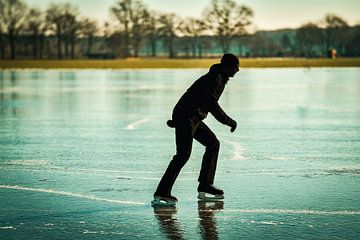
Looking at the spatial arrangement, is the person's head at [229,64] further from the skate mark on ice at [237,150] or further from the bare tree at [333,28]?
the bare tree at [333,28]

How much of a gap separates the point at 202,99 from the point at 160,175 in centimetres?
220

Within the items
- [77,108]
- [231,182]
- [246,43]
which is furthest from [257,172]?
[246,43]

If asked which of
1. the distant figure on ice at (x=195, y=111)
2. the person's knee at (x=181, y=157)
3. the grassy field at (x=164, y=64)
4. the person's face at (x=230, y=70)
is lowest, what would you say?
the grassy field at (x=164, y=64)

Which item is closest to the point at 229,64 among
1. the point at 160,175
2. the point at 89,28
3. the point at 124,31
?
the point at 160,175

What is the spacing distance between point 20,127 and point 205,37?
93.5 metres

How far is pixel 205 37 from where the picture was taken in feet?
351

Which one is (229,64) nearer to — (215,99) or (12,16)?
(215,99)

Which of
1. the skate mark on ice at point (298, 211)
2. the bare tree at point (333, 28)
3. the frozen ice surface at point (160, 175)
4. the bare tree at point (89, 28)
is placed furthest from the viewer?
the bare tree at point (333, 28)

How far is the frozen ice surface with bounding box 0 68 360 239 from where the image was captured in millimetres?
5742

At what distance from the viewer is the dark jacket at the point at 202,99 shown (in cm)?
656

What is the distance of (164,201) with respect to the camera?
22.1 feet

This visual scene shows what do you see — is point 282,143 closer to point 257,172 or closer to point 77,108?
point 257,172

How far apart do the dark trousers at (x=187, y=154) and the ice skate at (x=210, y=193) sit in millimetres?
67

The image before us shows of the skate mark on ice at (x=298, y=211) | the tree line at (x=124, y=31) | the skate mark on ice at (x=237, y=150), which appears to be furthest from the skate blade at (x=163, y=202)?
the tree line at (x=124, y=31)
